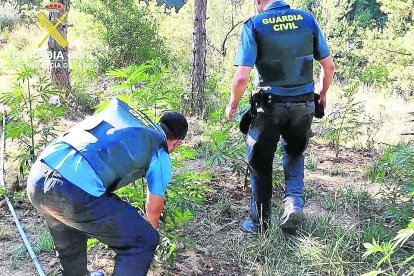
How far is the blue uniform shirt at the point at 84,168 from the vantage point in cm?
262

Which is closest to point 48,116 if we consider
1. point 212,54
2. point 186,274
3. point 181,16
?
point 186,274

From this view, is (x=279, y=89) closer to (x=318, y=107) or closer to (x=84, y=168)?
(x=318, y=107)

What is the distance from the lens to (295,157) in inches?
161

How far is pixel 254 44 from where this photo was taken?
3621 mm

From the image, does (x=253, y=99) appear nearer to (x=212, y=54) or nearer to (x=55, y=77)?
A: (x=55, y=77)

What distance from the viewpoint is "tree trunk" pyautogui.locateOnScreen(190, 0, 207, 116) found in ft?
24.5

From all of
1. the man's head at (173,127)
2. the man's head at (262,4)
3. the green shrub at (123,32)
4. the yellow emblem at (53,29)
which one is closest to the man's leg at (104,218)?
the man's head at (173,127)

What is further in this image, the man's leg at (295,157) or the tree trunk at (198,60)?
the tree trunk at (198,60)

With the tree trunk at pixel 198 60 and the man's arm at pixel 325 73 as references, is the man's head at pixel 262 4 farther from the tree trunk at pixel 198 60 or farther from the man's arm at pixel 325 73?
the tree trunk at pixel 198 60

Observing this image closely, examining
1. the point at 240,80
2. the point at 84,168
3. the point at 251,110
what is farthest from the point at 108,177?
the point at 251,110

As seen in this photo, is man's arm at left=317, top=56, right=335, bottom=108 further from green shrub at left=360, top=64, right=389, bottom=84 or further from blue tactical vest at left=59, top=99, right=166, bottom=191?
green shrub at left=360, top=64, right=389, bottom=84

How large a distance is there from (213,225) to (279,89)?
4.39ft

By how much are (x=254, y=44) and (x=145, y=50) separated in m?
7.42

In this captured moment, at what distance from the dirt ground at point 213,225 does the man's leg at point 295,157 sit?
0.48 m
